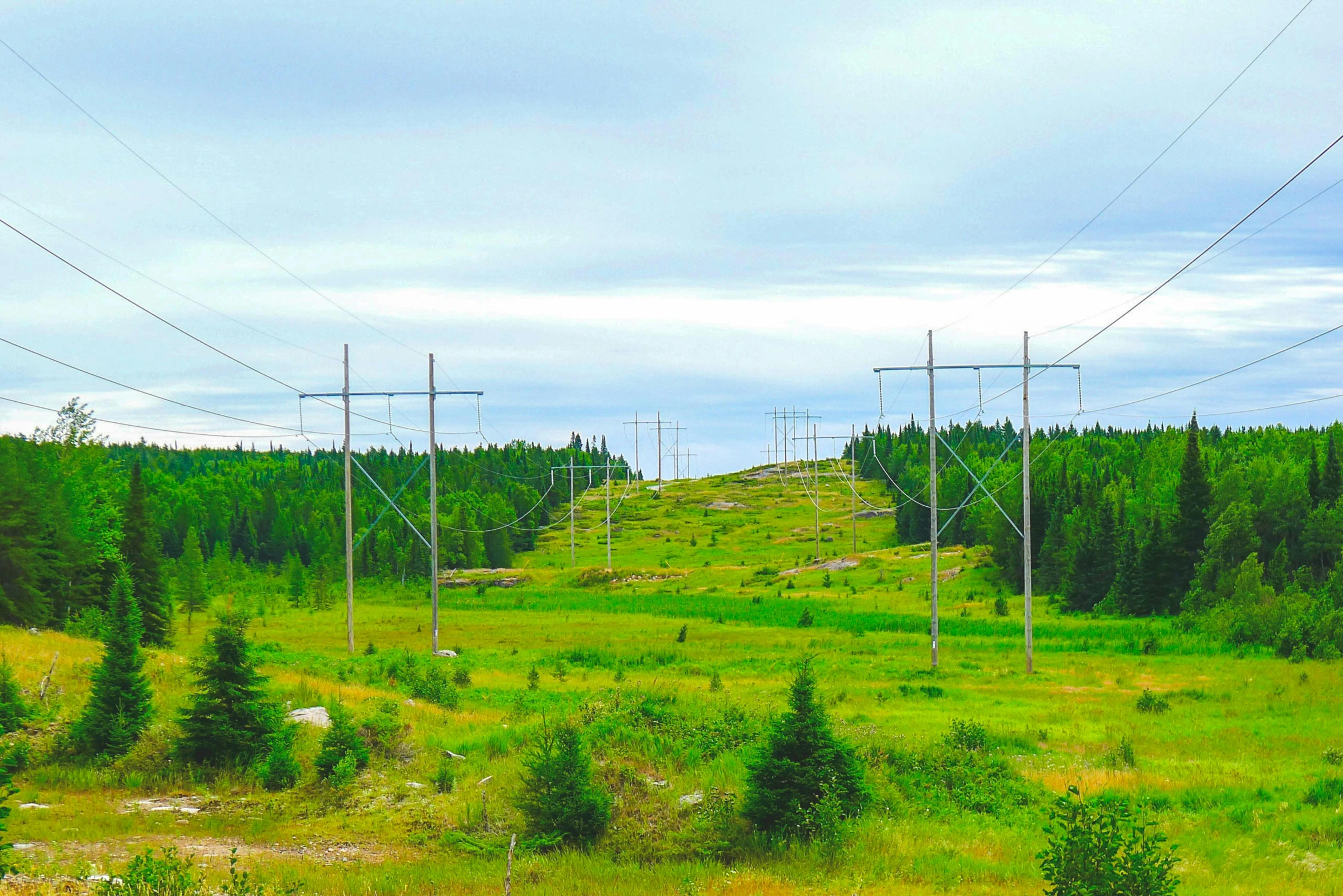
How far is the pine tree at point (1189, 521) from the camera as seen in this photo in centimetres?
7569

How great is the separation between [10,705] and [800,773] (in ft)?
58.4

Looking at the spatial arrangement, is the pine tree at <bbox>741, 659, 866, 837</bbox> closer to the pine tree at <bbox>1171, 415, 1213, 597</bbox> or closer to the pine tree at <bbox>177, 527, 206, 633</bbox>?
the pine tree at <bbox>1171, 415, 1213, 597</bbox>

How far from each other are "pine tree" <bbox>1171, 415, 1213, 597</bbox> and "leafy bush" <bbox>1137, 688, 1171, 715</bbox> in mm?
43071

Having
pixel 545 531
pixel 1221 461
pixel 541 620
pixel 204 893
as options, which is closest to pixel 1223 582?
pixel 541 620

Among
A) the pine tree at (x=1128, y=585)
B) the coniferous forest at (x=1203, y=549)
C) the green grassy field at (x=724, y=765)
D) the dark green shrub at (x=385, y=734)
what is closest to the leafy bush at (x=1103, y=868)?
the green grassy field at (x=724, y=765)

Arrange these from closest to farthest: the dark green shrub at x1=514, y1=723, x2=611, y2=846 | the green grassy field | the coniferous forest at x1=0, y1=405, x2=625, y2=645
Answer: the green grassy field → the dark green shrub at x1=514, y1=723, x2=611, y2=846 → the coniferous forest at x1=0, y1=405, x2=625, y2=645

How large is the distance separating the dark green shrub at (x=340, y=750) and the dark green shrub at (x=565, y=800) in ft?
16.9

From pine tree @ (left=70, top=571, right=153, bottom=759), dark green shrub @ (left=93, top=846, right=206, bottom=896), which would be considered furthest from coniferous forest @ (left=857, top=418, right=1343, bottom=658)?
dark green shrub @ (left=93, top=846, right=206, bottom=896)

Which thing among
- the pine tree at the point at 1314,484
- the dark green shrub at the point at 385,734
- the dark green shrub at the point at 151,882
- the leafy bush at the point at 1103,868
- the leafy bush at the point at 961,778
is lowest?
the leafy bush at the point at 961,778

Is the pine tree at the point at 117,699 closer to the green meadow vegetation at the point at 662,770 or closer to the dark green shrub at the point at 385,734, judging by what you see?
the green meadow vegetation at the point at 662,770

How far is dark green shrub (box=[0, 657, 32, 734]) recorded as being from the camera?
22.6m

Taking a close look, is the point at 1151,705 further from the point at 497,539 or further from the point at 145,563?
the point at 497,539

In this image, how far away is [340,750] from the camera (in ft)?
73.3

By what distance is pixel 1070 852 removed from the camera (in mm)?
11961
